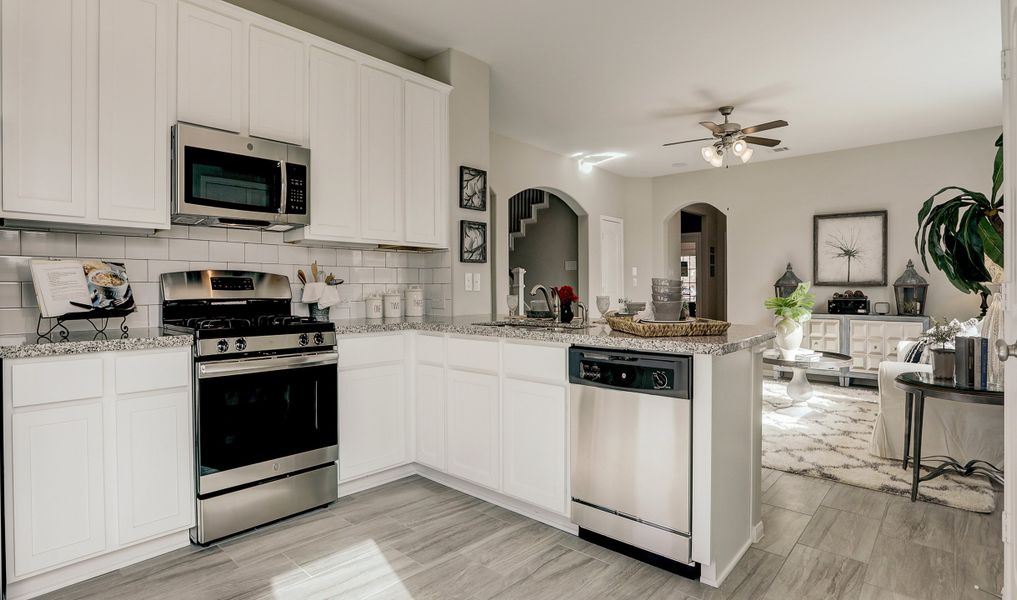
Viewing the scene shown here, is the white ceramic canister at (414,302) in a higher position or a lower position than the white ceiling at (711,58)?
lower

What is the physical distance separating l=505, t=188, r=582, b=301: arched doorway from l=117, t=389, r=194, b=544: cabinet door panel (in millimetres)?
5766

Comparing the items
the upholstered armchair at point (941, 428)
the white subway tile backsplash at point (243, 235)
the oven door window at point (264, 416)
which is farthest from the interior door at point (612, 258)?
the oven door window at point (264, 416)

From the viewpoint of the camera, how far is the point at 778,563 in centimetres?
226

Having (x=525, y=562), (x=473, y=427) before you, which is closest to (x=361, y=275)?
(x=473, y=427)

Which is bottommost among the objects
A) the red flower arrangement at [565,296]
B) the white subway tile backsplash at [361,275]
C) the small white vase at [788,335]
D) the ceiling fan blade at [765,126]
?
the small white vase at [788,335]

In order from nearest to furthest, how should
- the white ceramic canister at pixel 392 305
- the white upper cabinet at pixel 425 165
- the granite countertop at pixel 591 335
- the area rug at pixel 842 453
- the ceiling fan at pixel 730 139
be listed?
the granite countertop at pixel 591 335
the area rug at pixel 842 453
the white upper cabinet at pixel 425 165
the white ceramic canister at pixel 392 305
the ceiling fan at pixel 730 139

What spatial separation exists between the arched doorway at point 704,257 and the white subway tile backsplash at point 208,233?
832 centimetres

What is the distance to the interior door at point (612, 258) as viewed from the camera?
7.72 metres

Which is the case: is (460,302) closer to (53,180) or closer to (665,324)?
(665,324)

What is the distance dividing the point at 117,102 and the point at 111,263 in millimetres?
726

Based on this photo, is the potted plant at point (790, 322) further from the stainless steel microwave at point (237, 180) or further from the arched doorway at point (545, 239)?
the stainless steel microwave at point (237, 180)

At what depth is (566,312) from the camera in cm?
290

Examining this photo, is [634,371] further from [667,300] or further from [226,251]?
[226,251]

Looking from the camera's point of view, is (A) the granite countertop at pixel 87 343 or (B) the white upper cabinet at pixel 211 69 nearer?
(A) the granite countertop at pixel 87 343
